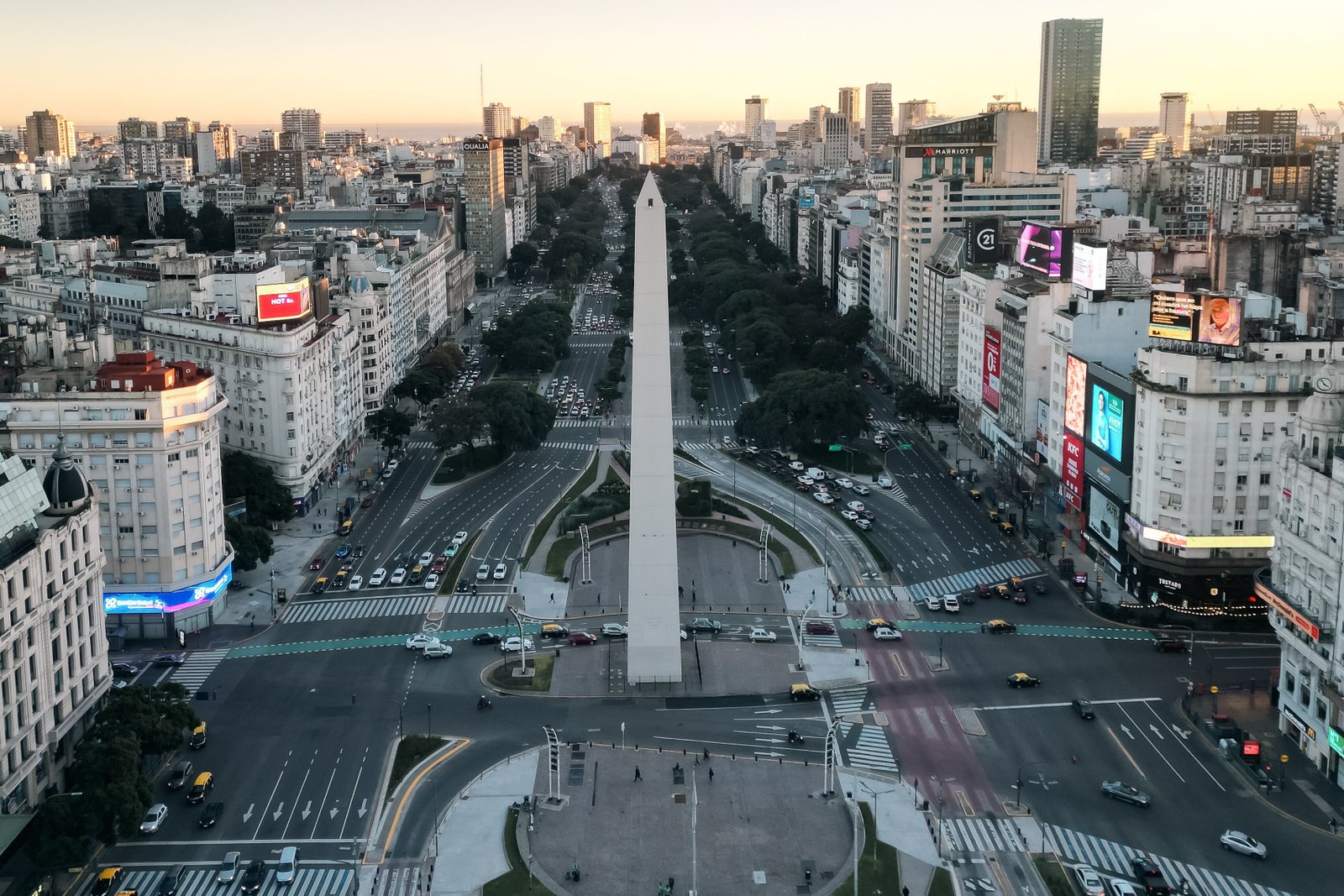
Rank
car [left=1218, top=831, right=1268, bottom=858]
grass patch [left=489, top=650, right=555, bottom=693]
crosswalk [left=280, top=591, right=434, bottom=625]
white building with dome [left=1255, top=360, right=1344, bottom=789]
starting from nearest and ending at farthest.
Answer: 1. car [left=1218, top=831, right=1268, bottom=858]
2. white building with dome [left=1255, top=360, right=1344, bottom=789]
3. grass patch [left=489, top=650, right=555, bottom=693]
4. crosswalk [left=280, top=591, right=434, bottom=625]

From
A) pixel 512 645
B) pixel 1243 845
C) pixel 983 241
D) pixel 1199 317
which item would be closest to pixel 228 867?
pixel 512 645

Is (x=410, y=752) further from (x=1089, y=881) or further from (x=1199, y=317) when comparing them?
(x=1199, y=317)

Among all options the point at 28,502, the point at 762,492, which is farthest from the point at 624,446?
the point at 28,502

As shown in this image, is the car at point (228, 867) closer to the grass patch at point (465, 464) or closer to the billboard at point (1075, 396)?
the billboard at point (1075, 396)

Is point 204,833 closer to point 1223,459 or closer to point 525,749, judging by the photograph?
point 525,749

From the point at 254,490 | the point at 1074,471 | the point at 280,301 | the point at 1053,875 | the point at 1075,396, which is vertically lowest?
the point at 1053,875

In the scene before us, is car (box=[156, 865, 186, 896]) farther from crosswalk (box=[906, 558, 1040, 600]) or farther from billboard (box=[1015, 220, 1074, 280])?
billboard (box=[1015, 220, 1074, 280])

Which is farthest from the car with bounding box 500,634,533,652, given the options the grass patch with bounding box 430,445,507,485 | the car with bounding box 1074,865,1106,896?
the grass patch with bounding box 430,445,507,485
